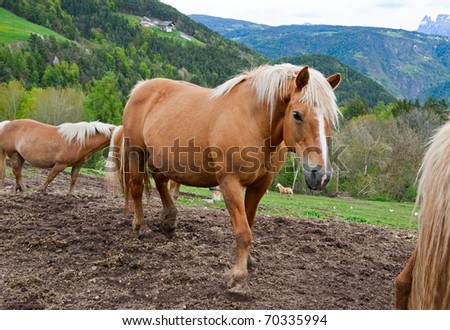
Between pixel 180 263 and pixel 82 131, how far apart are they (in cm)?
637

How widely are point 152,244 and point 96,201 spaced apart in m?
3.47

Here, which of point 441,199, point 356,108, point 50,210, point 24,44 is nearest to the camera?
point 441,199

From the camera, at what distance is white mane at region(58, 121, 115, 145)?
1019 centimetres

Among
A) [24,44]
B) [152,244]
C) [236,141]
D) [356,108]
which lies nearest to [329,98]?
[236,141]

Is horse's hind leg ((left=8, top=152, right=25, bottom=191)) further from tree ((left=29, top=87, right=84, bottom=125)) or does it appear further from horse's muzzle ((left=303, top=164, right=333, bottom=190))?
tree ((left=29, top=87, right=84, bottom=125))

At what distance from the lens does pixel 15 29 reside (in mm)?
104375

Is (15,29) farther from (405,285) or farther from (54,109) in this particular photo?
(405,285)

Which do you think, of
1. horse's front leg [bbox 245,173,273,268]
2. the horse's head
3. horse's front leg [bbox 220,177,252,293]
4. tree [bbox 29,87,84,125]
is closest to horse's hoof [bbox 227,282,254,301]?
horse's front leg [bbox 220,177,252,293]

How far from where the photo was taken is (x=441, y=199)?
2047mm

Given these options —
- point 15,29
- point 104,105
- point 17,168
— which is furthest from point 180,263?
point 15,29

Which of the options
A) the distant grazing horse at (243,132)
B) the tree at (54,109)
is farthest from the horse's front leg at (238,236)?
the tree at (54,109)

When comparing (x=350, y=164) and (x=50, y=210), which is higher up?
(x=50, y=210)

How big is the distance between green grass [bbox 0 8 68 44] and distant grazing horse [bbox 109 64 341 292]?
10314 centimetres

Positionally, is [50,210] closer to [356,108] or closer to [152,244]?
[152,244]
